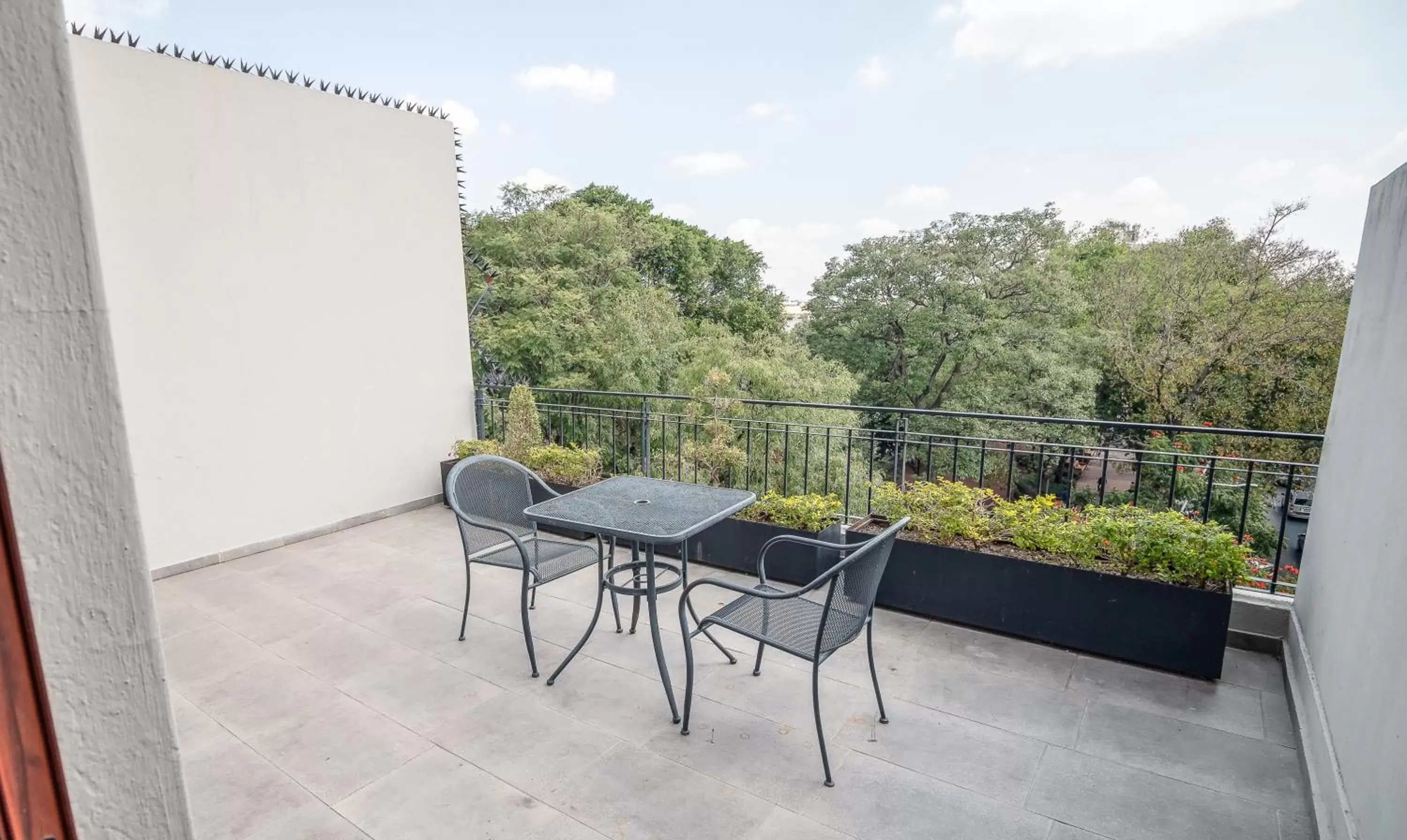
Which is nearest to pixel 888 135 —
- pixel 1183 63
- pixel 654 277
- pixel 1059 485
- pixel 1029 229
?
pixel 1029 229

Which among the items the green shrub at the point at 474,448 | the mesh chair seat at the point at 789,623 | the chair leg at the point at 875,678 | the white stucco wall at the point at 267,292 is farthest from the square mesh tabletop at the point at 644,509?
the white stucco wall at the point at 267,292

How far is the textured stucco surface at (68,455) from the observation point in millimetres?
428

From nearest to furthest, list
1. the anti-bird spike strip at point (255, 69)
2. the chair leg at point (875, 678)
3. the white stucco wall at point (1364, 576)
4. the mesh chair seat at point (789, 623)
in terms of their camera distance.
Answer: the white stucco wall at point (1364, 576), the mesh chair seat at point (789, 623), the chair leg at point (875, 678), the anti-bird spike strip at point (255, 69)

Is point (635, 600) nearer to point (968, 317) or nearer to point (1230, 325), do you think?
point (1230, 325)

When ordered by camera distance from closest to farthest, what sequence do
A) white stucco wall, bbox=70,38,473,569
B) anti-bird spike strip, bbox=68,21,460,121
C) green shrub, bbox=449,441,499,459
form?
1. anti-bird spike strip, bbox=68,21,460,121
2. white stucco wall, bbox=70,38,473,569
3. green shrub, bbox=449,441,499,459

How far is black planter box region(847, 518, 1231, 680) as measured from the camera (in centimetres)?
274

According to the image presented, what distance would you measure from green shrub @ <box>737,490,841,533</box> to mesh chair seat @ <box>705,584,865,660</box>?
1.09 meters

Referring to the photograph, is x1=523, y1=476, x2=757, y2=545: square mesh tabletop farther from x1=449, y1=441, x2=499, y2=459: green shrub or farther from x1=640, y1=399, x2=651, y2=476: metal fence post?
x1=449, y1=441, x2=499, y2=459: green shrub

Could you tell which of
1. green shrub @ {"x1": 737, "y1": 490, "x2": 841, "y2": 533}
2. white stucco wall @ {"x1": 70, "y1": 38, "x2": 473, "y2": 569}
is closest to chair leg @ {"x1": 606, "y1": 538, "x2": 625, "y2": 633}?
green shrub @ {"x1": 737, "y1": 490, "x2": 841, "y2": 533}

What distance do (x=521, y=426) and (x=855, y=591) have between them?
3.57 metres

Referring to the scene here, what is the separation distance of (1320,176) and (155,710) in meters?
13.9

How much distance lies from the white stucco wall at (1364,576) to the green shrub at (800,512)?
6.66 ft

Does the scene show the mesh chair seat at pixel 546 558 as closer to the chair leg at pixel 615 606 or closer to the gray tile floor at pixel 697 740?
the chair leg at pixel 615 606

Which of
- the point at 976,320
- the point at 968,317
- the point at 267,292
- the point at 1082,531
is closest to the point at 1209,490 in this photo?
the point at 1082,531
